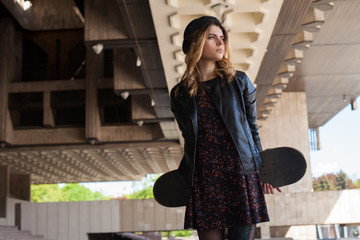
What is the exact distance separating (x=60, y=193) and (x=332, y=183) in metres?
47.4

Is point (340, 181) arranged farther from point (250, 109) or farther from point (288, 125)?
point (250, 109)

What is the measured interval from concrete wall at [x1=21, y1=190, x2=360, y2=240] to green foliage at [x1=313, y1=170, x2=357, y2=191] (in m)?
60.7

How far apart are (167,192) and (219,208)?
1.57 ft

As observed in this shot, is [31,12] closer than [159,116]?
No

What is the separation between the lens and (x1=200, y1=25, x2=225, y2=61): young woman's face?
115 inches

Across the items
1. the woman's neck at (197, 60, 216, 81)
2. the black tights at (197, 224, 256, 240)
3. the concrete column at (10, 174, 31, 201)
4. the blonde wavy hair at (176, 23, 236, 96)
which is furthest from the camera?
the concrete column at (10, 174, 31, 201)

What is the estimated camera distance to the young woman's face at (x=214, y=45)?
2.93 m

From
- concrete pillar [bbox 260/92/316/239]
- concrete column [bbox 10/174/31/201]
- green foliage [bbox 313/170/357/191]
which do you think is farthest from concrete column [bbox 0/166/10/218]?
green foliage [bbox 313/170/357/191]

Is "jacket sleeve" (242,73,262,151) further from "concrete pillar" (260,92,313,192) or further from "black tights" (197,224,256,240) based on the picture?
"concrete pillar" (260,92,313,192)

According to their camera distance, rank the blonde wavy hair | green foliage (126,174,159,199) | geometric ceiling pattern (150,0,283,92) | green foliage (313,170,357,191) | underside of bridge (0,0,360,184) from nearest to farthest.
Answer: the blonde wavy hair, geometric ceiling pattern (150,0,283,92), underside of bridge (0,0,360,184), green foliage (313,170,357,191), green foliage (126,174,159,199)

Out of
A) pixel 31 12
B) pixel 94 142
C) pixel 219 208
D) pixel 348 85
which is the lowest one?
pixel 219 208

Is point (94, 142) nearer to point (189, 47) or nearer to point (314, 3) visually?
point (314, 3)

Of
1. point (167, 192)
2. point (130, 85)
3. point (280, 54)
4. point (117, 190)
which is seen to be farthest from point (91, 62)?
point (117, 190)

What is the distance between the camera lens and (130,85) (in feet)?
58.2
